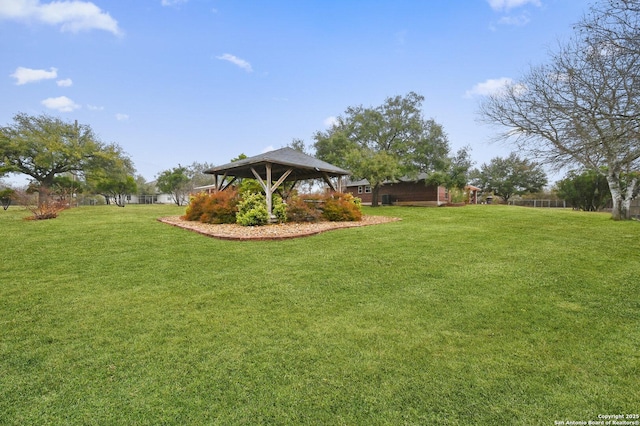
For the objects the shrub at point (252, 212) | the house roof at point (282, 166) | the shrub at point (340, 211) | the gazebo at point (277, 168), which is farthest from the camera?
the shrub at point (340, 211)

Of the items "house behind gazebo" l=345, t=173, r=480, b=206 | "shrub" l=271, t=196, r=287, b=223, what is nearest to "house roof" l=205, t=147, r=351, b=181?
"shrub" l=271, t=196, r=287, b=223

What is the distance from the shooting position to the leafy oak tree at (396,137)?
68.5 ft

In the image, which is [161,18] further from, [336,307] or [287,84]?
[336,307]

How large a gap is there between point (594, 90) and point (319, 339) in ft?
27.1

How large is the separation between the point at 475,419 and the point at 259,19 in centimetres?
1344

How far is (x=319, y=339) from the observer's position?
261 centimetres

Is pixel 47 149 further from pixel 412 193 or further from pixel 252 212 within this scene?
pixel 412 193

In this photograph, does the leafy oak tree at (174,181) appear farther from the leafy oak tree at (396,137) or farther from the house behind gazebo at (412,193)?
the house behind gazebo at (412,193)

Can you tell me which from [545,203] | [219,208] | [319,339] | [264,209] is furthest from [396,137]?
[545,203]

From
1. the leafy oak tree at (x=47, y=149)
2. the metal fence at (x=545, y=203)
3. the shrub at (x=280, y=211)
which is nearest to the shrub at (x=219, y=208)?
the shrub at (x=280, y=211)

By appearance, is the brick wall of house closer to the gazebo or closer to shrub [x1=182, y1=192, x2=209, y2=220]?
the gazebo

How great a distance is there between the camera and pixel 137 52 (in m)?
12.3

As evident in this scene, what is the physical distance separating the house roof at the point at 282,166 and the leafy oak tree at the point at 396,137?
7907mm

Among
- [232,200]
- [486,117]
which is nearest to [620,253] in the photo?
[486,117]
